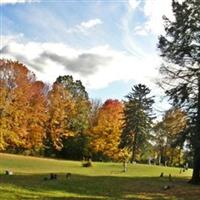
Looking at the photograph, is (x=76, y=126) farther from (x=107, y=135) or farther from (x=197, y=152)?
(x=197, y=152)

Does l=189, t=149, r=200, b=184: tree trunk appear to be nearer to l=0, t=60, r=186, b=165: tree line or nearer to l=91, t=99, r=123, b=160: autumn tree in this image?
l=0, t=60, r=186, b=165: tree line

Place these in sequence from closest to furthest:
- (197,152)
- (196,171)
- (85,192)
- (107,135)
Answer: (85,192)
(197,152)
(196,171)
(107,135)

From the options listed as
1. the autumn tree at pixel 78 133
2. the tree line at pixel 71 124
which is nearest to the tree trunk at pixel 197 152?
the tree line at pixel 71 124

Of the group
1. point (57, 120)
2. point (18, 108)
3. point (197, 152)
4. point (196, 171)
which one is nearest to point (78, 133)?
point (57, 120)

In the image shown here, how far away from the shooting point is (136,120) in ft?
292

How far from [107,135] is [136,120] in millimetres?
6199

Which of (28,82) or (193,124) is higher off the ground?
(28,82)

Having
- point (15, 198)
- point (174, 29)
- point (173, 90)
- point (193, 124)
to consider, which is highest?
point (174, 29)

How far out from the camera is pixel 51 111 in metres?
90.0

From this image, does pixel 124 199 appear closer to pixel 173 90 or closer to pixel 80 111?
pixel 173 90

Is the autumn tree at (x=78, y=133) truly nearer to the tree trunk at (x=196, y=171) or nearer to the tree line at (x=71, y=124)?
the tree line at (x=71, y=124)

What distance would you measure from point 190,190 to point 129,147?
189 ft

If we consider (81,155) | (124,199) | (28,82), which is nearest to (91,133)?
(81,155)

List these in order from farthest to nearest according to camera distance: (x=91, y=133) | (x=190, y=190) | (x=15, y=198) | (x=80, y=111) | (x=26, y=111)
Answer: (x=80, y=111) → (x=91, y=133) → (x=26, y=111) → (x=190, y=190) → (x=15, y=198)
